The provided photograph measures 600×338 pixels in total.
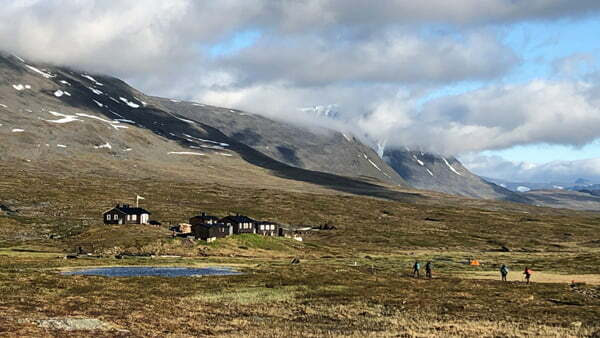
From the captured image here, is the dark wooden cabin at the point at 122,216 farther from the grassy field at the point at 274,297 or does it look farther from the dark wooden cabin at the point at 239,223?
the grassy field at the point at 274,297

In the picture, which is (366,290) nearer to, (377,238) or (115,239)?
(115,239)

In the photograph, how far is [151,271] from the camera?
81625 mm

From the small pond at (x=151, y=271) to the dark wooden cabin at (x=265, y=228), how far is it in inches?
2857

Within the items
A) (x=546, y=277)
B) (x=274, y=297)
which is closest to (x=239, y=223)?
(x=546, y=277)

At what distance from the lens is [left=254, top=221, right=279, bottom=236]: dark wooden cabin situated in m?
162

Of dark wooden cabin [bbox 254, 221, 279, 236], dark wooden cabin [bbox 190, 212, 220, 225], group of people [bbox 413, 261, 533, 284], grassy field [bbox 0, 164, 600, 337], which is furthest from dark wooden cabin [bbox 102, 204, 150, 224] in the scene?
group of people [bbox 413, 261, 533, 284]

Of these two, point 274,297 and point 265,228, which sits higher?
point 265,228

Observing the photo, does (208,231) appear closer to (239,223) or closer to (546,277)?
(239,223)

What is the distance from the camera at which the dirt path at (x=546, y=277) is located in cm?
7944

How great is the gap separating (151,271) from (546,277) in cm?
5033

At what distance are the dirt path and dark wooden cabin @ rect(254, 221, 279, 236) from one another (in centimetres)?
7718

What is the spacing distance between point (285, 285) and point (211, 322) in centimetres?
2396

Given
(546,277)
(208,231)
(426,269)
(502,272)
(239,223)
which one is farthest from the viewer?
(239,223)

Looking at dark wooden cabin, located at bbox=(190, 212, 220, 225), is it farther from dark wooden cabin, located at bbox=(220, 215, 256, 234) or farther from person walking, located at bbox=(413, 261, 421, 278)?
person walking, located at bbox=(413, 261, 421, 278)
